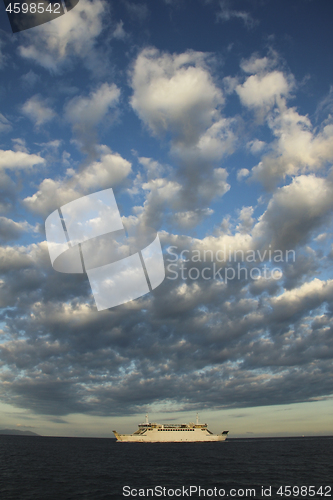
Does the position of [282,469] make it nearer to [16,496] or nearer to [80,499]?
[80,499]

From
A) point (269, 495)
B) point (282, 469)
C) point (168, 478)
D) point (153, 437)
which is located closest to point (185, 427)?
point (153, 437)

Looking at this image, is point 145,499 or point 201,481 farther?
point 201,481

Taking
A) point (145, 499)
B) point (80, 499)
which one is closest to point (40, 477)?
point (80, 499)

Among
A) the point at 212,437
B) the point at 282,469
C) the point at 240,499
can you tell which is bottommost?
the point at 212,437

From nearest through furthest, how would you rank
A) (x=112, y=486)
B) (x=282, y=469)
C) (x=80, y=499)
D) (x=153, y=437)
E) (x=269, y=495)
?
(x=80, y=499) → (x=269, y=495) → (x=112, y=486) → (x=282, y=469) → (x=153, y=437)

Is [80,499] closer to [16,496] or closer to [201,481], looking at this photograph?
[16,496]

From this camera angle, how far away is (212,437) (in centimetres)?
18138

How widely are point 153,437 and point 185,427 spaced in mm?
19830

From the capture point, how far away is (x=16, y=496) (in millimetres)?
40938

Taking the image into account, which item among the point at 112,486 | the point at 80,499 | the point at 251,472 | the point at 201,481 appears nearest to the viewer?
the point at 80,499

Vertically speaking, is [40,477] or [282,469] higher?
[40,477]

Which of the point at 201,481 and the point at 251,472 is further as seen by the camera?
the point at 251,472

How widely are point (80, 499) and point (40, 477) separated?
25200mm

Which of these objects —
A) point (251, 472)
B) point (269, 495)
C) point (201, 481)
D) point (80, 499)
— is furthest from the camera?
point (251, 472)
